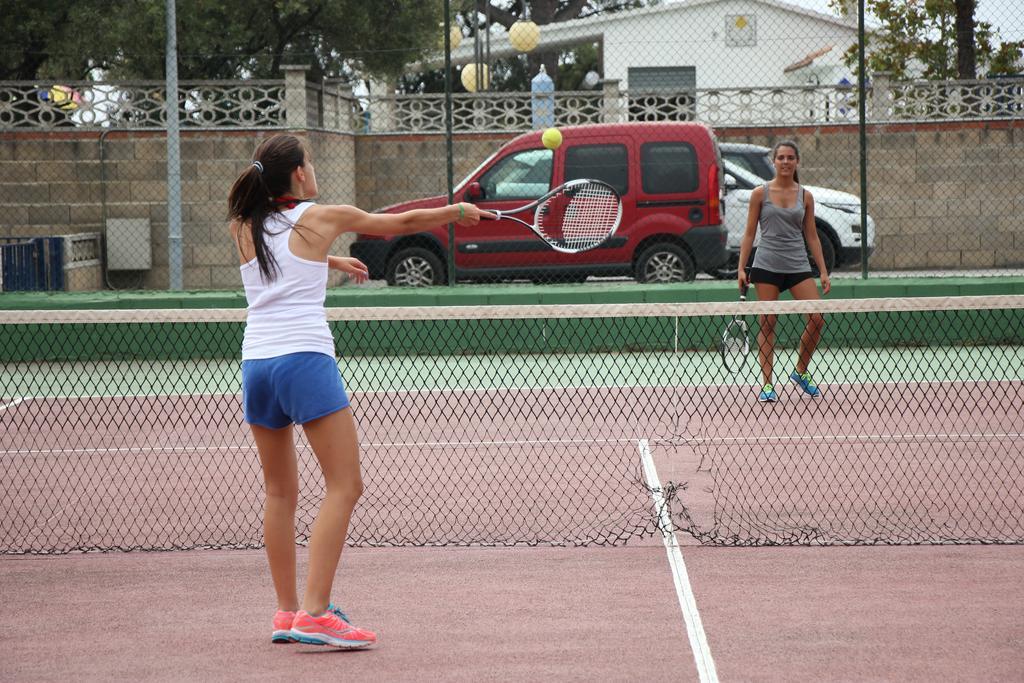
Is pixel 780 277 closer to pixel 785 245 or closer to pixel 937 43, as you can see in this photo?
pixel 785 245

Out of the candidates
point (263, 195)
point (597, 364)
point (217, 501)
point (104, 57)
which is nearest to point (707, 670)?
point (263, 195)

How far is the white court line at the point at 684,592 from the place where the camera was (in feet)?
15.2

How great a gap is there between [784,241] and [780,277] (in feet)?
0.81

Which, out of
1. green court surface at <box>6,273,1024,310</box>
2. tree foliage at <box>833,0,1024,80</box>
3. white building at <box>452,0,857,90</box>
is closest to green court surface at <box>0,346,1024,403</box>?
green court surface at <box>6,273,1024,310</box>

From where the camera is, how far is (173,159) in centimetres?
1662

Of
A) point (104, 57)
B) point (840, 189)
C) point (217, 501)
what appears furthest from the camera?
point (104, 57)

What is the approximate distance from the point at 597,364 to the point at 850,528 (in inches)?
239

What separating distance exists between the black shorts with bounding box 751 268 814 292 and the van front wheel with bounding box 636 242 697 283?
4.22 meters

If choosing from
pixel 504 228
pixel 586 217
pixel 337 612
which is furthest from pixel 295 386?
pixel 504 228

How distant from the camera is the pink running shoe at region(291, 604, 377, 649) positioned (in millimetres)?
4809

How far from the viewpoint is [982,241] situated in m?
18.5

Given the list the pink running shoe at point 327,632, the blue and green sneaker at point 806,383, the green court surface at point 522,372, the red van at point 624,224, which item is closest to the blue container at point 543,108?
the red van at point 624,224

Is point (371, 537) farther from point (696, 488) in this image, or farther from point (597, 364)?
point (597, 364)

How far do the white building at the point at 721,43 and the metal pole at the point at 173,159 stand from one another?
618 cm
